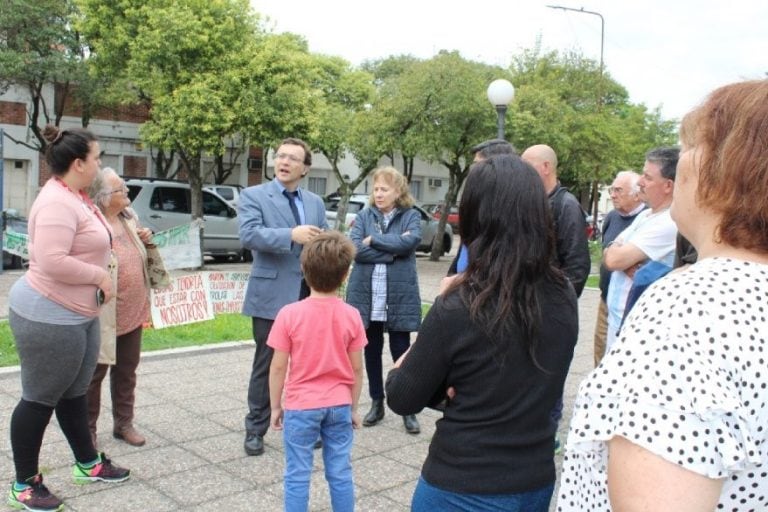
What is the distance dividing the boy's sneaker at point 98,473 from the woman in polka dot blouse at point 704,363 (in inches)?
132

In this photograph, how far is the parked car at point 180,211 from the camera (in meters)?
16.1

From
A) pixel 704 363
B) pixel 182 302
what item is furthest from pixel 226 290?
pixel 704 363

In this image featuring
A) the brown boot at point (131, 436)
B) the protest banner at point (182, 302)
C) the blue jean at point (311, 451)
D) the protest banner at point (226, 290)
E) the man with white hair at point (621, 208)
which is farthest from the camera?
the protest banner at point (226, 290)

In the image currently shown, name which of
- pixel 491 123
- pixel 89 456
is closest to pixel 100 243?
pixel 89 456

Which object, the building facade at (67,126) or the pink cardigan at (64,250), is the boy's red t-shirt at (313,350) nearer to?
the pink cardigan at (64,250)

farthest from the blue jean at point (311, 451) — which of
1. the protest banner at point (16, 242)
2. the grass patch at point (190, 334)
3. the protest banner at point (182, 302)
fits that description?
the protest banner at point (16, 242)

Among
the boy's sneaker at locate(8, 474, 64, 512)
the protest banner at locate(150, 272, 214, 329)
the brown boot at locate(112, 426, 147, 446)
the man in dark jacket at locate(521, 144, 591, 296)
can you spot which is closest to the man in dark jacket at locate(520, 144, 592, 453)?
the man in dark jacket at locate(521, 144, 591, 296)

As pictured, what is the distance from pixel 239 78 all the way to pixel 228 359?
1174cm

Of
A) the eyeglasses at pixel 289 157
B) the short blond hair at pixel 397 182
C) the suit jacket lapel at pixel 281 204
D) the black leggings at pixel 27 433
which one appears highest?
the eyeglasses at pixel 289 157

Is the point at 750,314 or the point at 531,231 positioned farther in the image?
the point at 531,231

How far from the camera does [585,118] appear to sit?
2178cm

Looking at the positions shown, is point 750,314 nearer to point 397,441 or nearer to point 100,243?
point 100,243

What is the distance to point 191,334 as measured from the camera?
312 inches

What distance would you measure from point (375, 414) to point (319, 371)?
6.72 feet
